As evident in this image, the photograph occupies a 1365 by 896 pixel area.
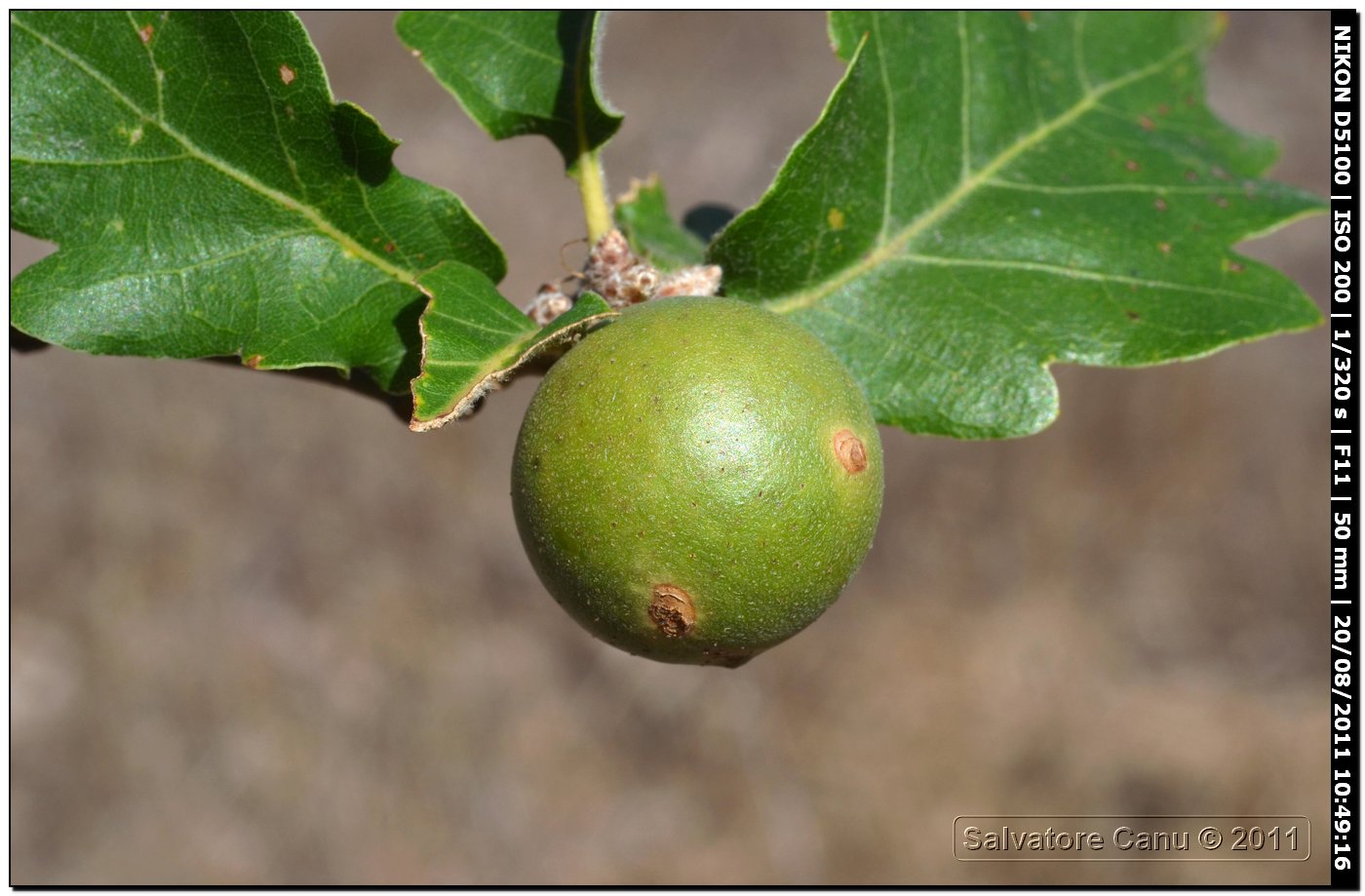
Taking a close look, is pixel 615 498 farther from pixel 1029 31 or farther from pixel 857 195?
pixel 1029 31

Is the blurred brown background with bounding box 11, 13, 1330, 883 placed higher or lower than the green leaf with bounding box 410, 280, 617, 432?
lower

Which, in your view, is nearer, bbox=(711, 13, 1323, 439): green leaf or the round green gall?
the round green gall

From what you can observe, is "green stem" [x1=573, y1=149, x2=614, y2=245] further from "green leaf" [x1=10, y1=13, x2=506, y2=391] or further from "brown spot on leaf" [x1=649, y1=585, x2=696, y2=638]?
"brown spot on leaf" [x1=649, y1=585, x2=696, y2=638]

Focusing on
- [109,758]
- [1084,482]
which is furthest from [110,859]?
[1084,482]

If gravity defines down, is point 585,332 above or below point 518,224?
above

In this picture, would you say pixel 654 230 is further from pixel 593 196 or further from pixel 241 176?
pixel 241 176

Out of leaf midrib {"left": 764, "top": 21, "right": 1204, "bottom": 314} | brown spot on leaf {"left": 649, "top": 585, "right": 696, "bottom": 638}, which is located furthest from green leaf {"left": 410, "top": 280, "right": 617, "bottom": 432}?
leaf midrib {"left": 764, "top": 21, "right": 1204, "bottom": 314}
